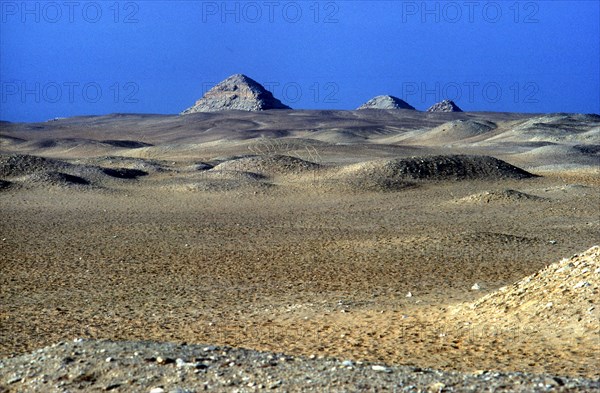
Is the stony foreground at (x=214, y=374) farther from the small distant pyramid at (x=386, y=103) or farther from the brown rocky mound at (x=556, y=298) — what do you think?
the small distant pyramid at (x=386, y=103)

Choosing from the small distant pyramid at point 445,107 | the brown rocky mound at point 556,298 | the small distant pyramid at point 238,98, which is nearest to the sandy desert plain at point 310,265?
the brown rocky mound at point 556,298

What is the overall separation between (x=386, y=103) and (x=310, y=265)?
5124 inches

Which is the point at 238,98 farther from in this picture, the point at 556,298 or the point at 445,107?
the point at 556,298

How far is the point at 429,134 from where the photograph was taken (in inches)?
2749

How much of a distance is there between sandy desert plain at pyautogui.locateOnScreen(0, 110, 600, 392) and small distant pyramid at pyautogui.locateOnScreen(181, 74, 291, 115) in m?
90.9

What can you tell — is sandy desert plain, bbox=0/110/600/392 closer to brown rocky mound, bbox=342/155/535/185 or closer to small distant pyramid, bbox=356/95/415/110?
brown rocky mound, bbox=342/155/535/185

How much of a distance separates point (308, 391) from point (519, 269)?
860cm

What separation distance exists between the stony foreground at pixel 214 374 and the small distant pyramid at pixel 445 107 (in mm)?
133048

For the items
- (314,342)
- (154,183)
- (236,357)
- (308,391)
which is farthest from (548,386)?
(154,183)

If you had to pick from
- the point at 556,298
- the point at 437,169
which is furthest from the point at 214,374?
the point at 437,169

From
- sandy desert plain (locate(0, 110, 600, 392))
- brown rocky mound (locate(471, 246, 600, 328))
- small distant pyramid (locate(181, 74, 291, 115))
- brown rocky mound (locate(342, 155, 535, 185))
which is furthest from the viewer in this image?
small distant pyramid (locate(181, 74, 291, 115))

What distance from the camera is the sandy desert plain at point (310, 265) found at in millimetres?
8430

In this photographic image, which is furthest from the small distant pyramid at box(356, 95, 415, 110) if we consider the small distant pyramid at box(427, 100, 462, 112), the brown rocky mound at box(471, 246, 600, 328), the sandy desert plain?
the brown rocky mound at box(471, 246, 600, 328)

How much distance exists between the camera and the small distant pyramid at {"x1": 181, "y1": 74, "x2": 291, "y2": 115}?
412ft
